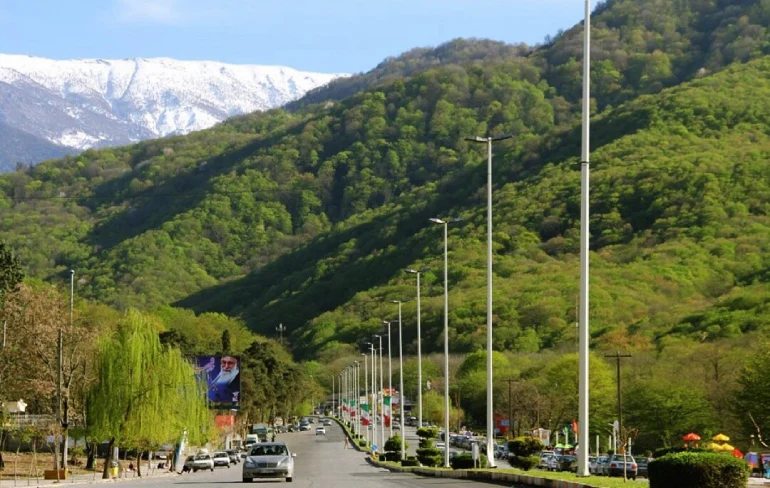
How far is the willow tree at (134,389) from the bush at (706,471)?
5038cm

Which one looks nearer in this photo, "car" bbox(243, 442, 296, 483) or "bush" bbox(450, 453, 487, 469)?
"car" bbox(243, 442, 296, 483)

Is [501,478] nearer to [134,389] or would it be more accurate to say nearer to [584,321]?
[584,321]

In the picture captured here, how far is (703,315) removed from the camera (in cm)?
15125

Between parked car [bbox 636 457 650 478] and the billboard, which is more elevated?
the billboard

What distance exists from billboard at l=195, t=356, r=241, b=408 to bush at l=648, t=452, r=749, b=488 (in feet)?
303

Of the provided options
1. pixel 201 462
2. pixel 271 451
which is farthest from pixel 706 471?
pixel 201 462

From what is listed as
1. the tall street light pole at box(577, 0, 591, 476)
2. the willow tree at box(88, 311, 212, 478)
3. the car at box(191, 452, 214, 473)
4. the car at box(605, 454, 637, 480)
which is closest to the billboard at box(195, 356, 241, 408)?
the car at box(191, 452, 214, 473)

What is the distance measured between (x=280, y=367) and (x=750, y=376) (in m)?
93.4

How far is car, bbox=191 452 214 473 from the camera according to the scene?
3465 inches

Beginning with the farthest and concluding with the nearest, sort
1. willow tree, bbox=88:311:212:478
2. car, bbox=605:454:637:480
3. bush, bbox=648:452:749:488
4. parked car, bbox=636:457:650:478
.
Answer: parked car, bbox=636:457:650:478 → willow tree, bbox=88:311:212:478 → car, bbox=605:454:637:480 → bush, bbox=648:452:749:488

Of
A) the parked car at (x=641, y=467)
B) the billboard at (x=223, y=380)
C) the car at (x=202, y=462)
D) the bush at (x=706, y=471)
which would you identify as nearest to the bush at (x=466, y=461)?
the parked car at (x=641, y=467)

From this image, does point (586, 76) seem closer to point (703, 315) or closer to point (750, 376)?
point (750, 376)

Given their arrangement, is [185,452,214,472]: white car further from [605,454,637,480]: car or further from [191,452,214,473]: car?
[605,454,637,480]: car

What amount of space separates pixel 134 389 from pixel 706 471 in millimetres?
52849
